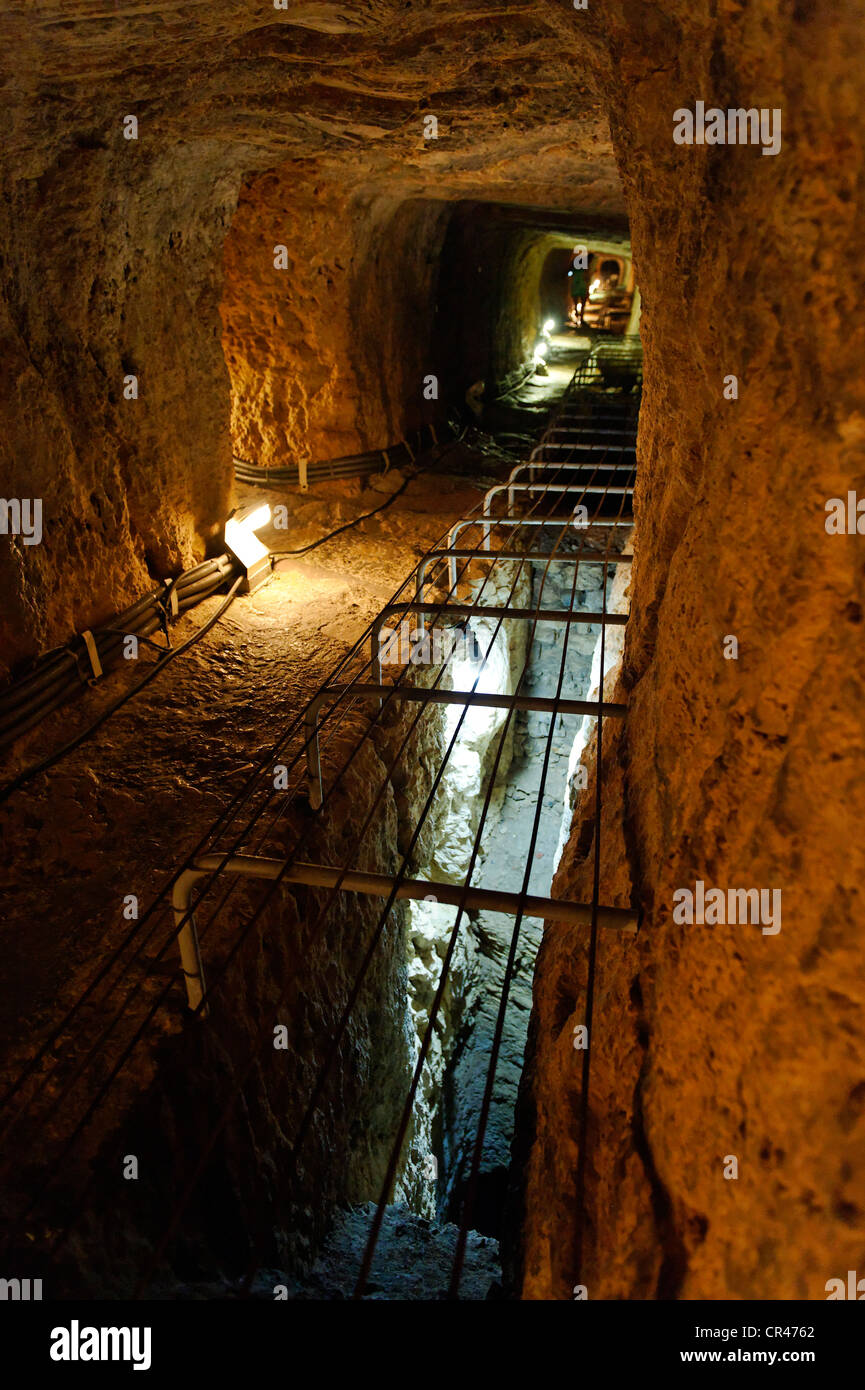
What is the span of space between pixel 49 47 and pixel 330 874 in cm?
322

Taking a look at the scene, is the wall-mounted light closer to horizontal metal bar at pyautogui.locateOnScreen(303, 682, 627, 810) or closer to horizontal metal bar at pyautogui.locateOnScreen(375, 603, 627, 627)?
horizontal metal bar at pyautogui.locateOnScreen(375, 603, 627, 627)

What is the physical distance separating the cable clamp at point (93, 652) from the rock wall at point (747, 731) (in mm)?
3542

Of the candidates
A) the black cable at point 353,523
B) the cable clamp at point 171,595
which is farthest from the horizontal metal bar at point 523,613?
the black cable at point 353,523

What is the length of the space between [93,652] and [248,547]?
2.02 m

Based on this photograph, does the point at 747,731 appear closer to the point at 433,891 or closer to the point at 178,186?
the point at 433,891

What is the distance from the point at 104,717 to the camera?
13.7 ft

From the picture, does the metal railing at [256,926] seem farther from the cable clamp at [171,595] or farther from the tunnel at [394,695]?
the cable clamp at [171,595]

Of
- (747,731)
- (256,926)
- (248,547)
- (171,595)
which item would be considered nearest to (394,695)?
(256,926)

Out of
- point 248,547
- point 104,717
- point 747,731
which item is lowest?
point 104,717

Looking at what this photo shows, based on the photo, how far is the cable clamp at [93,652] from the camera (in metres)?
4.38

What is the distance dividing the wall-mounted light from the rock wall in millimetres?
4565

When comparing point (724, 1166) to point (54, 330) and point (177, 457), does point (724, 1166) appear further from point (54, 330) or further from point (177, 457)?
point (177, 457)

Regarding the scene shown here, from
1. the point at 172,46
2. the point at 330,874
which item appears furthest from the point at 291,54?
the point at 330,874

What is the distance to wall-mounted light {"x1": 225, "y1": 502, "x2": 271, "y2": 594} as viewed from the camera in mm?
6023
